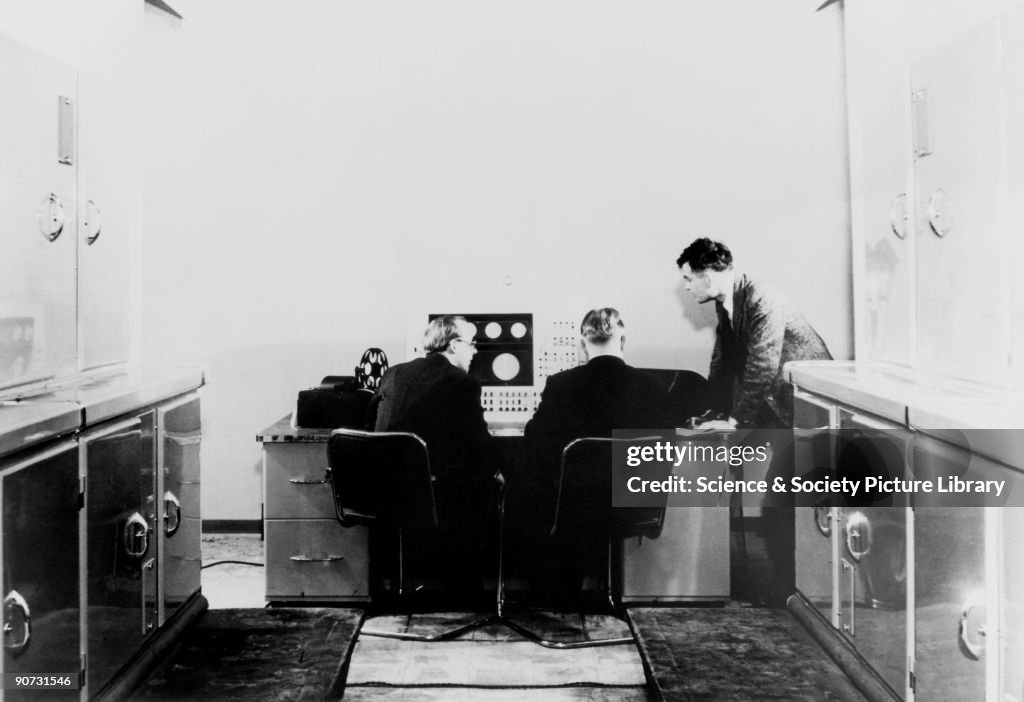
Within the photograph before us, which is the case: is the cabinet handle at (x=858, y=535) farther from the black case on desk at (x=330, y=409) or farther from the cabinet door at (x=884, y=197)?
the black case on desk at (x=330, y=409)

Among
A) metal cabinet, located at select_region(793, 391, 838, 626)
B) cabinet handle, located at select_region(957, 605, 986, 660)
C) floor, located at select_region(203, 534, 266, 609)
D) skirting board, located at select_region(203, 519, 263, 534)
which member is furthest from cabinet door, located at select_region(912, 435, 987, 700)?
skirting board, located at select_region(203, 519, 263, 534)

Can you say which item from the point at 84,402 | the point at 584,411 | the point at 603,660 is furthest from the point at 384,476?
the point at 84,402

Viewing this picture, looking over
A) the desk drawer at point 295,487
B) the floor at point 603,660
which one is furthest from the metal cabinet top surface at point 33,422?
the desk drawer at point 295,487

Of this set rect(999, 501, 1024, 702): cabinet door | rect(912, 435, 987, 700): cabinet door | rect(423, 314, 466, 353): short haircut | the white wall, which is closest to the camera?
rect(999, 501, 1024, 702): cabinet door

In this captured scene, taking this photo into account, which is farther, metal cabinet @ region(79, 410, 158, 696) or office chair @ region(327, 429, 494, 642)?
office chair @ region(327, 429, 494, 642)

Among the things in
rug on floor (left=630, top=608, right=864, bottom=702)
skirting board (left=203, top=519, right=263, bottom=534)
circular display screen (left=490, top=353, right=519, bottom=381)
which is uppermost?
circular display screen (left=490, top=353, right=519, bottom=381)

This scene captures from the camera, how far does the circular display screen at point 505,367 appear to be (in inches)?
119

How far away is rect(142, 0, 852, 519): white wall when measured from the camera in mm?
3400

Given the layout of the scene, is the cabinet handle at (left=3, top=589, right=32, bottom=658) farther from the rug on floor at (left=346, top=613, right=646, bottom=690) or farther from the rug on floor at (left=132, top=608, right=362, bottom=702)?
the rug on floor at (left=346, top=613, right=646, bottom=690)

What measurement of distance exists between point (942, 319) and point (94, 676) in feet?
6.33

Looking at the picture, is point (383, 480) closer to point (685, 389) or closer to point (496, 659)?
point (496, 659)

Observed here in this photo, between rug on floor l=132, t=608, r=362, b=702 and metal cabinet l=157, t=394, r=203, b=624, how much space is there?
18 cm

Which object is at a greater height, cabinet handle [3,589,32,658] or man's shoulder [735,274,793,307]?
man's shoulder [735,274,793,307]

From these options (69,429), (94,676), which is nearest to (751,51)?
(69,429)
